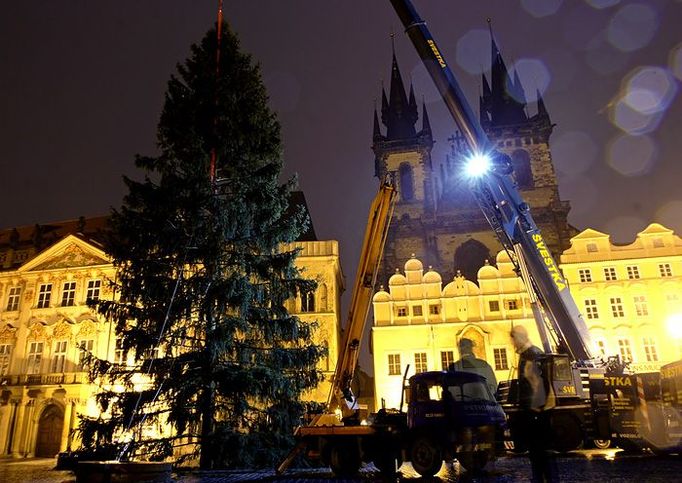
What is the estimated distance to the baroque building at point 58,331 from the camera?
26.6m

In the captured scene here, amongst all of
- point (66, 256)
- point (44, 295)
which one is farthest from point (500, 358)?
point (44, 295)

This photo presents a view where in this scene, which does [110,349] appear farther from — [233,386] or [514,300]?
[514,300]

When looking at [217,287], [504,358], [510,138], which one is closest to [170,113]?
[217,287]

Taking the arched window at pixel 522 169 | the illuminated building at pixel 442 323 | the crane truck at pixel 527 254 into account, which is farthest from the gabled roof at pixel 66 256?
the arched window at pixel 522 169

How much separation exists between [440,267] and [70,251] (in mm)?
26414

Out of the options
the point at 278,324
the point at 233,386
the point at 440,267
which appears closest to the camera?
the point at 233,386

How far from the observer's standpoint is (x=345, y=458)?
39.6ft

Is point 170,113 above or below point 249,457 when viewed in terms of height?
above

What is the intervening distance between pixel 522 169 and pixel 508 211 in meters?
33.1

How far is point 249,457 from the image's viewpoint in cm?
1369

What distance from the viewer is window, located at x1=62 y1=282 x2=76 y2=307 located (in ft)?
95.0

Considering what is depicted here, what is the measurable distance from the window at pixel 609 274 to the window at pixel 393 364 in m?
11.9

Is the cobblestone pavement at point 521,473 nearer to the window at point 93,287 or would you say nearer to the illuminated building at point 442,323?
the illuminated building at point 442,323

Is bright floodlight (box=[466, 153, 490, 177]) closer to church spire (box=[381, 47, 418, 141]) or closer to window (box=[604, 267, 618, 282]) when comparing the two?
window (box=[604, 267, 618, 282])
